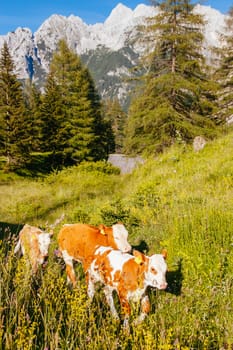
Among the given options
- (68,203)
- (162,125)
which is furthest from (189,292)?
(162,125)

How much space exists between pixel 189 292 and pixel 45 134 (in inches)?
1355

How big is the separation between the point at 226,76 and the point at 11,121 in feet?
69.1

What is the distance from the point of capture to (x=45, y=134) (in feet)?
121

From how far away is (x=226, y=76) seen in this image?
31.7 metres

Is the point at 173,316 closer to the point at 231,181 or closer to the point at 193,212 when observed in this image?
the point at 193,212

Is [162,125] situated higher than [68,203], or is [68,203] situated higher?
[162,125]

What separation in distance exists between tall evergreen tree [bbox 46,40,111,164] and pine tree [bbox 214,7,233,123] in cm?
1318

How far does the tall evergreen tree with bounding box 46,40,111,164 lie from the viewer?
34.2 metres

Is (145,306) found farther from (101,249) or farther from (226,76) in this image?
(226,76)

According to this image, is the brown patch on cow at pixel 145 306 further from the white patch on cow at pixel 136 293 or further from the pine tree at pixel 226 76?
the pine tree at pixel 226 76

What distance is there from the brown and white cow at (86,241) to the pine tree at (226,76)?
2321 cm

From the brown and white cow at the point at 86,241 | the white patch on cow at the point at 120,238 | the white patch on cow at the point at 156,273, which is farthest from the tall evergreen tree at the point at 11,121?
the white patch on cow at the point at 156,273

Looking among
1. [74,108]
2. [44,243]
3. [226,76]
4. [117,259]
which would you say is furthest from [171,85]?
[117,259]

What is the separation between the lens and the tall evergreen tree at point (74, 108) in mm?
34188
